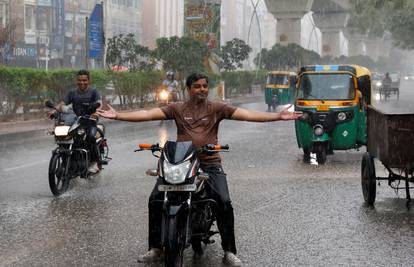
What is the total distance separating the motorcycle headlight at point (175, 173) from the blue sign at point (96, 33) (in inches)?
1042

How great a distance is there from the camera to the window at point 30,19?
179 feet

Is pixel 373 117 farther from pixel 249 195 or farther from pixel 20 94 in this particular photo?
pixel 20 94

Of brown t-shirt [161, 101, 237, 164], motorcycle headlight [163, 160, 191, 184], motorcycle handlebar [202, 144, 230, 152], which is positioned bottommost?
motorcycle headlight [163, 160, 191, 184]

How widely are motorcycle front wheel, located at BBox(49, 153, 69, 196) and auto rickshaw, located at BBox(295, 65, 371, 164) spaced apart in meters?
5.50

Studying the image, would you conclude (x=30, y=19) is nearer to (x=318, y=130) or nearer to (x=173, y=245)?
(x=318, y=130)

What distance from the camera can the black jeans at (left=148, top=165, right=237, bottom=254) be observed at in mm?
5738

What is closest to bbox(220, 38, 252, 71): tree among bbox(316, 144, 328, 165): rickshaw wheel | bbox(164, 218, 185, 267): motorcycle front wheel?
bbox(316, 144, 328, 165): rickshaw wheel

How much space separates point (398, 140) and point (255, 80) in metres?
51.0

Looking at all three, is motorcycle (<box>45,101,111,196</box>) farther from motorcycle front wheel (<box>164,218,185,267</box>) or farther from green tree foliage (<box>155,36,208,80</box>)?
green tree foliage (<box>155,36,208,80</box>)

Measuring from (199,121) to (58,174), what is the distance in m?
4.01

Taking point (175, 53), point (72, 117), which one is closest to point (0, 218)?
point (72, 117)

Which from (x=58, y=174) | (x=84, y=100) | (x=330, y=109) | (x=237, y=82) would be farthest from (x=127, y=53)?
(x=58, y=174)

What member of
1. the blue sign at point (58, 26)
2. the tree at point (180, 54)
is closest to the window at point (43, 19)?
the blue sign at point (58, 26)

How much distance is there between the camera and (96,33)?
3145cm
